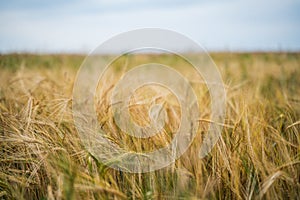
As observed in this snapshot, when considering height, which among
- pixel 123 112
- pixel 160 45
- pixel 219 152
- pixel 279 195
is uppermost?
pixel 160 45

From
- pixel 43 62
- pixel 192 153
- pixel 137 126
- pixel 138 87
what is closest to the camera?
pixel 192 153

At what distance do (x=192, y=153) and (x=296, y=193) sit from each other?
0.42 metres

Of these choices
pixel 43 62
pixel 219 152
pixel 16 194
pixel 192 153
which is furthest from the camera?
pixel 43 62

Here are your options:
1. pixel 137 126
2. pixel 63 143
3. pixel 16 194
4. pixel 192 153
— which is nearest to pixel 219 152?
pixel 192 153

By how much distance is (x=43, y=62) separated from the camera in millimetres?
5094

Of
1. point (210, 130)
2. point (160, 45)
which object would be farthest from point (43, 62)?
point (210, 130)

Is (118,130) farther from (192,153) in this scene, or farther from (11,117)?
(11,117)

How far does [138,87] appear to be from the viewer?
188 centimetres

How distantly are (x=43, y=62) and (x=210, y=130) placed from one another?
426 centimetres

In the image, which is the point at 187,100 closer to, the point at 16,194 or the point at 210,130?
the point at 210,130

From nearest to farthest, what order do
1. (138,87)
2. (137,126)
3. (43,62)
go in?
(137,126) → (138,87) → (43,62)

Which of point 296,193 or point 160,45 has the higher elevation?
point 160,45

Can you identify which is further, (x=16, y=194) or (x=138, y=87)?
(x=138, y=87)

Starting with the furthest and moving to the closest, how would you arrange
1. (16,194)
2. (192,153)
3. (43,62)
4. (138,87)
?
(43,62) < (138,87) < (192,153) < (16,194)
